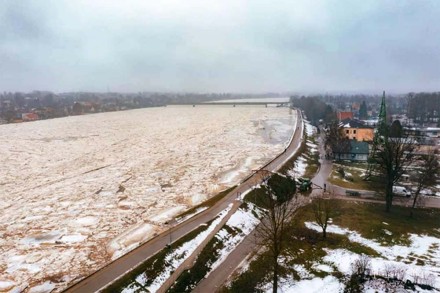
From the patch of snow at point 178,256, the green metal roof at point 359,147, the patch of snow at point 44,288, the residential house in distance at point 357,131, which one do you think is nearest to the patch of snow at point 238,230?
the patch of snow at point 178,256

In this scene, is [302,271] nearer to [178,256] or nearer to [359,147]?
[178,256]

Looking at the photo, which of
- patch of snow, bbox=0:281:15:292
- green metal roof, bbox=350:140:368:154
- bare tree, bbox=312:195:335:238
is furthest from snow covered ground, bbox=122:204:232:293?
green metal roof, bbox=350:140:368:154

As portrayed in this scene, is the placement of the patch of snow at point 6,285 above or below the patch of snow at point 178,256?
below

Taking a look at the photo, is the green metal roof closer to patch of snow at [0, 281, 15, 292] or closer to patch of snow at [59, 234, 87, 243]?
patch of snow at [59, 234, 87, 243]

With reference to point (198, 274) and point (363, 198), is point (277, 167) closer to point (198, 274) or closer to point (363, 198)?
point (363, 198)

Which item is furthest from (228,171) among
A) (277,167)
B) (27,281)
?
(27,281)

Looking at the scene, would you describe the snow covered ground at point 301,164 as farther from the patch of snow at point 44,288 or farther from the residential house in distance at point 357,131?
the patch of snow at point 44,288
